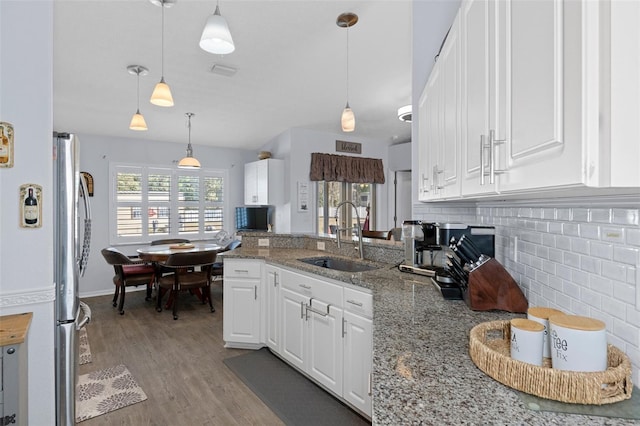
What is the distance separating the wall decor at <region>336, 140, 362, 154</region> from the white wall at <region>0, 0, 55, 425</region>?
443 cm

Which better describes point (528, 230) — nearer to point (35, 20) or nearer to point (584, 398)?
point (584, 398)

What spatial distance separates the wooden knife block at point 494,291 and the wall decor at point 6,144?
228 centimetres

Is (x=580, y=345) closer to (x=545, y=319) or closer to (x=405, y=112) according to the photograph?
(x=545, y=319)

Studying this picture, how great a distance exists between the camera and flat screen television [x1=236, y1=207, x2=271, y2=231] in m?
5.83

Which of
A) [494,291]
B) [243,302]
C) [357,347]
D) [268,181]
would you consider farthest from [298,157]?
[494,291]

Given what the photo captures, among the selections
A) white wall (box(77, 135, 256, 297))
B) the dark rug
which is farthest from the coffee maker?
white wall (box(77, 135, 256, 297))

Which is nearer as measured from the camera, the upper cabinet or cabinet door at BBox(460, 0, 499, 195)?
the upper cabinet

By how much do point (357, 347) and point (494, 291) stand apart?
97cm

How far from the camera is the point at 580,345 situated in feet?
2.63

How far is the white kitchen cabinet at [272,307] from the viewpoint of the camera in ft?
9.46

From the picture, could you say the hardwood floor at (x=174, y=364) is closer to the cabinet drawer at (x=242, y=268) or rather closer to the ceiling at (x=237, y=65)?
the cabinet drawer at (x=242, y=268)

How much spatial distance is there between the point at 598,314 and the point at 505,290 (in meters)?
0.42

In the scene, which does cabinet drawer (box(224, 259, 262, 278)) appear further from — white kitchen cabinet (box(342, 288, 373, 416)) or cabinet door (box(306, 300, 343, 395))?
white kitchen cabinet (box(342, 288, 373, 416))

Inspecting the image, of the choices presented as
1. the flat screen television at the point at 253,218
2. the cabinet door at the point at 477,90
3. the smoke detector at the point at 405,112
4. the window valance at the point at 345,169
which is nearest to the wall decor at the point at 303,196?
the window valance at the point at 345,169
